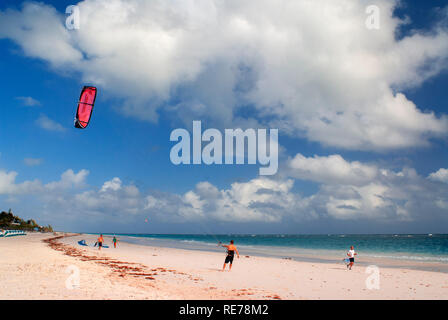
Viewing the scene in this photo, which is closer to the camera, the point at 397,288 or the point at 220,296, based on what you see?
the point at 220,296

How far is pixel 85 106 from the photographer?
15008 mm

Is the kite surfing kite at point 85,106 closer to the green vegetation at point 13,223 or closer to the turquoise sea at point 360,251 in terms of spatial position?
the turquoise sea at point 360,251

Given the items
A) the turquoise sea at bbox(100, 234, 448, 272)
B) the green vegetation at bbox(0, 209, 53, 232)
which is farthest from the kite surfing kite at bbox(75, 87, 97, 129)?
the green vegetation at bbox(0, 209, 53, 232)

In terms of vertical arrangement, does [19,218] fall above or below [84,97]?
below

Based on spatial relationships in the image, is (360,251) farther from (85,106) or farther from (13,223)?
(13,223)

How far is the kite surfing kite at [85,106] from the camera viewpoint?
14781mm

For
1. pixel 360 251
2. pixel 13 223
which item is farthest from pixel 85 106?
pixel 13 223

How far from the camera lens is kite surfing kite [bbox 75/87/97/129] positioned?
48.5 feet

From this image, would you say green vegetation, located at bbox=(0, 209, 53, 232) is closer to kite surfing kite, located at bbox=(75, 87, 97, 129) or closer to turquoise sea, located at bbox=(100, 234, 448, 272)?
turquoise sea, located at bbox=(100, 234, 448, 272)
